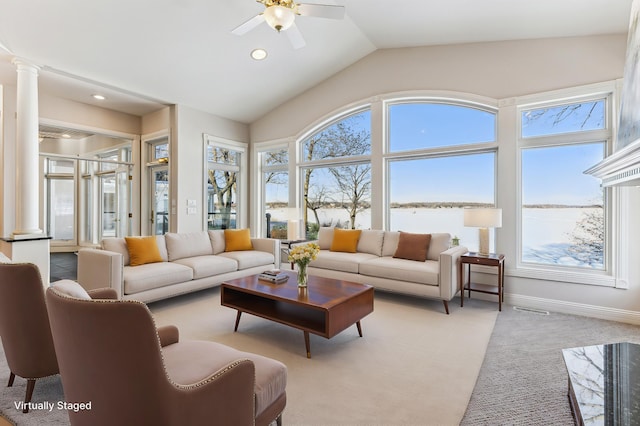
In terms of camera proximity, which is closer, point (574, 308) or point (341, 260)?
point (574, 308)

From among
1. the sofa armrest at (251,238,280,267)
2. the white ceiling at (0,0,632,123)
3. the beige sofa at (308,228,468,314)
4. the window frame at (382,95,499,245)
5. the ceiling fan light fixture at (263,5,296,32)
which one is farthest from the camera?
the sofa armrest at (251,238,280,267)

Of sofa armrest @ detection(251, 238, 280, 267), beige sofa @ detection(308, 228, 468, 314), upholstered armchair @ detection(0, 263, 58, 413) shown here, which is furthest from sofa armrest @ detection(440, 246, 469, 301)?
upholstered armchair @ detection(0, 263, 58, 413)

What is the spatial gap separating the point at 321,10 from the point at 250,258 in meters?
3.34

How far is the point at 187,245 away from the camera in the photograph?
14.9 feet

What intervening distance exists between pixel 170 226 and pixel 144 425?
486cm

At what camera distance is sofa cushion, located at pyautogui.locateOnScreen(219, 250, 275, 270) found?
15.2ft

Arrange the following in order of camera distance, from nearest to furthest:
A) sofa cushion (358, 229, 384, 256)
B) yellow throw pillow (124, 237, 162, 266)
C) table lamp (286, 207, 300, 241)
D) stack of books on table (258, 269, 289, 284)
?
1. stack of books on table (258, 269, 289, 284)
2. yellow throw pillow (124, 237, 162, 266)
3. sofa cushion (358, 229, 384, 256)
4. table lamp (286, 207, 300, 241)

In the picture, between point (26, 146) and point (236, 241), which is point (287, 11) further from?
point (26, 146)

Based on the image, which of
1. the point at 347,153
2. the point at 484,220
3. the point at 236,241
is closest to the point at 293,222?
Result: the point at 236,241

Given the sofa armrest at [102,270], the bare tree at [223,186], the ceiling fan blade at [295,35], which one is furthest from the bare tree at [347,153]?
the sofa armrest at [102,270]

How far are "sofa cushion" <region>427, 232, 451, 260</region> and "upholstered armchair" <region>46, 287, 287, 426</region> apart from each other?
11.3ft

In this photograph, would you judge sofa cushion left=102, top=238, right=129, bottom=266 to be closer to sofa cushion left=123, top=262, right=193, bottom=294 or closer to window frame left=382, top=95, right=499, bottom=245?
sofa cushion left=123, top=262, right=193, bottom=294

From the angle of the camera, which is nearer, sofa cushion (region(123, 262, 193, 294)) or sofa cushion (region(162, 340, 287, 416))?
sofa cushion (region(162, 340, 287, 416))

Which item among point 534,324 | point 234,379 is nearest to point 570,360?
point 534,324
